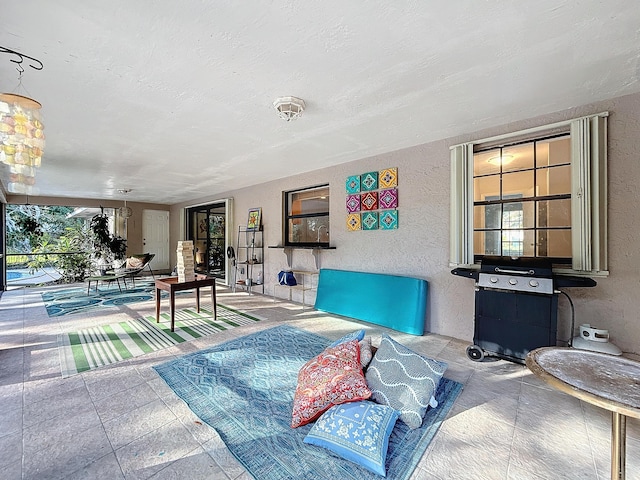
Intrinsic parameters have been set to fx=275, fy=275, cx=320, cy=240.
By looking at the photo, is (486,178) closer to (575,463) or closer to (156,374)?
(575,463)

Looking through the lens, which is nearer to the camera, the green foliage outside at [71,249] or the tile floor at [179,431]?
the tile floor at [179,431]

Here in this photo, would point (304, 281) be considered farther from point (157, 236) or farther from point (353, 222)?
point (157, 236)

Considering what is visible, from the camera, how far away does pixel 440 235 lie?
11.3ft

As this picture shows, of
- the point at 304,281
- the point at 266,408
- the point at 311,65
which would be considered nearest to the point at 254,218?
the point at 304,281

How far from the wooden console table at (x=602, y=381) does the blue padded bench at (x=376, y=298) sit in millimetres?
2158

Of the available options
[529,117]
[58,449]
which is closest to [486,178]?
[529,117]

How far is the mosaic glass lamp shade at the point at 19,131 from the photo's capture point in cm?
176

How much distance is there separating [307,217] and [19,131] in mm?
3844

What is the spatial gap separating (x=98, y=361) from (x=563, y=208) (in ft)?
15.9

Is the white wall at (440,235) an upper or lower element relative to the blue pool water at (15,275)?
upper

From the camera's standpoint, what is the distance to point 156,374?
7.99 feet

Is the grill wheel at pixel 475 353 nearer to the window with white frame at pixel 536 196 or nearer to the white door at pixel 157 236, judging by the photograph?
the window with white frame at pixel 536 196

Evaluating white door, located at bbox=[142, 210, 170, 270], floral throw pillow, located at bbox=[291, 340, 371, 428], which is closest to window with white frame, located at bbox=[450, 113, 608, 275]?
floral throw pillow, located at bbox=[291, 340, 371, 428]

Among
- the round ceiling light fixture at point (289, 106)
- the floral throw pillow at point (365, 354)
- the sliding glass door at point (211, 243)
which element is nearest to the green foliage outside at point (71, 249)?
the sliding glass door at point (211, 243)
